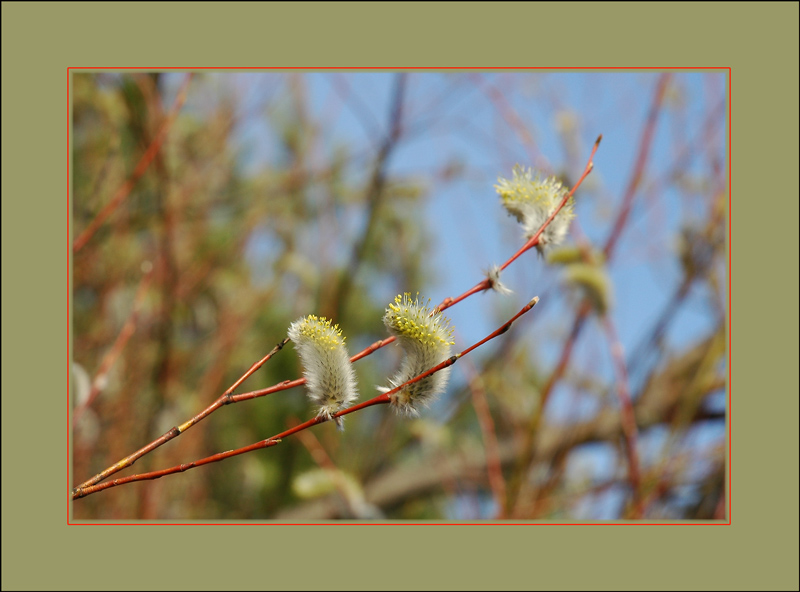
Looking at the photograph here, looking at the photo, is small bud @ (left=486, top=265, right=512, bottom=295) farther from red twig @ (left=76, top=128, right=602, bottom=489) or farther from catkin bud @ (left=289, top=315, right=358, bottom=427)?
catkin bud @ (left=289, top=315, right=358, bottom=427)

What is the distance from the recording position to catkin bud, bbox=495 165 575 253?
55 cm

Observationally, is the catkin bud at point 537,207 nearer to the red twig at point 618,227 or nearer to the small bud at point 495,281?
the small bud at point 495,281

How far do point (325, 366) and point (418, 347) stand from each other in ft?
0.25

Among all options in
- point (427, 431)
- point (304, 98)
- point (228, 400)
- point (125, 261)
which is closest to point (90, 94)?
point (125, 261)

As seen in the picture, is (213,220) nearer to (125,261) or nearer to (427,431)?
(125,261)

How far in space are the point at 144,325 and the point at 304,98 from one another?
99 centimetres

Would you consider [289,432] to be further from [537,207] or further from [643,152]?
[643,152]

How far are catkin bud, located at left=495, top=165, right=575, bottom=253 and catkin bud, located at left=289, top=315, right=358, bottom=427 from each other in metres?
0.21

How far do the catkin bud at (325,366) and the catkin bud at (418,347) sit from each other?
0.04 meters

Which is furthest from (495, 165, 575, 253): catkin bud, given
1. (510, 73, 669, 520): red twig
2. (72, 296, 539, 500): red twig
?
(510, 73, 669, 520): red twig

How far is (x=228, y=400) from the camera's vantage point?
0.46 m

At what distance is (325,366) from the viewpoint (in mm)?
472

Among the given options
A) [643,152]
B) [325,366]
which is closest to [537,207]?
[325,366]

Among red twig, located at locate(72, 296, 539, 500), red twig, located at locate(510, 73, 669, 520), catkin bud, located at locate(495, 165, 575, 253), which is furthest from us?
red twig, located at locate(510, 73, 669, 520)
